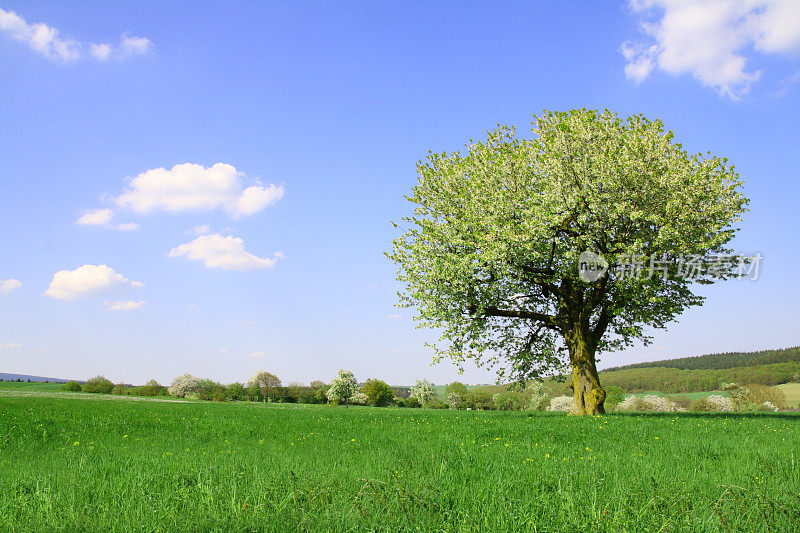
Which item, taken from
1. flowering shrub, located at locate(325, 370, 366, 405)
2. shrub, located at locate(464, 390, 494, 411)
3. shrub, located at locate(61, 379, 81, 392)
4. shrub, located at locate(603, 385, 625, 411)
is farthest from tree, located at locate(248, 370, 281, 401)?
shrub, located at locate(603, 385, 625, 411)

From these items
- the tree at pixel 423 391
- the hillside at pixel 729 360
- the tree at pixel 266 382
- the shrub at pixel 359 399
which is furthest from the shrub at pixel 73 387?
the hillside at pixel 729 360

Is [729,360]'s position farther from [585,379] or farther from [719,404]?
[585,379]

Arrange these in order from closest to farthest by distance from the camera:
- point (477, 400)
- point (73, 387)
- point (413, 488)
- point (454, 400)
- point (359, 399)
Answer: point (413, 488) < point (359, 399) < point (73, 387) < point (477, 400) < point (454, 400)

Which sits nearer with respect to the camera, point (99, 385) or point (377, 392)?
point (377, 392)

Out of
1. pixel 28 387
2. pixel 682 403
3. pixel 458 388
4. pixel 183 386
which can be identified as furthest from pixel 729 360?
pixel 28 387

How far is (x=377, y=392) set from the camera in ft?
299

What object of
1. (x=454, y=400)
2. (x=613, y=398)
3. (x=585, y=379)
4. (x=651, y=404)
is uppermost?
(x=585, y=379)

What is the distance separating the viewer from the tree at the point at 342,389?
3487 inches

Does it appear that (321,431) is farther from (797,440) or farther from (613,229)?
(613,229)

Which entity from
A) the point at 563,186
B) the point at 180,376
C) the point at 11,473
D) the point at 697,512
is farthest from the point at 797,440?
the point at 180,376

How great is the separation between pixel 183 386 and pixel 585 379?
101m

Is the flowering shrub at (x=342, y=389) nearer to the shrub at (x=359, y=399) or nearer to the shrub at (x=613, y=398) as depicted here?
the shrub at (x=359, y=399)

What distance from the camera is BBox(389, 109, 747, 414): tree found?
67.5 ft

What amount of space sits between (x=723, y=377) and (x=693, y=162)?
106m
